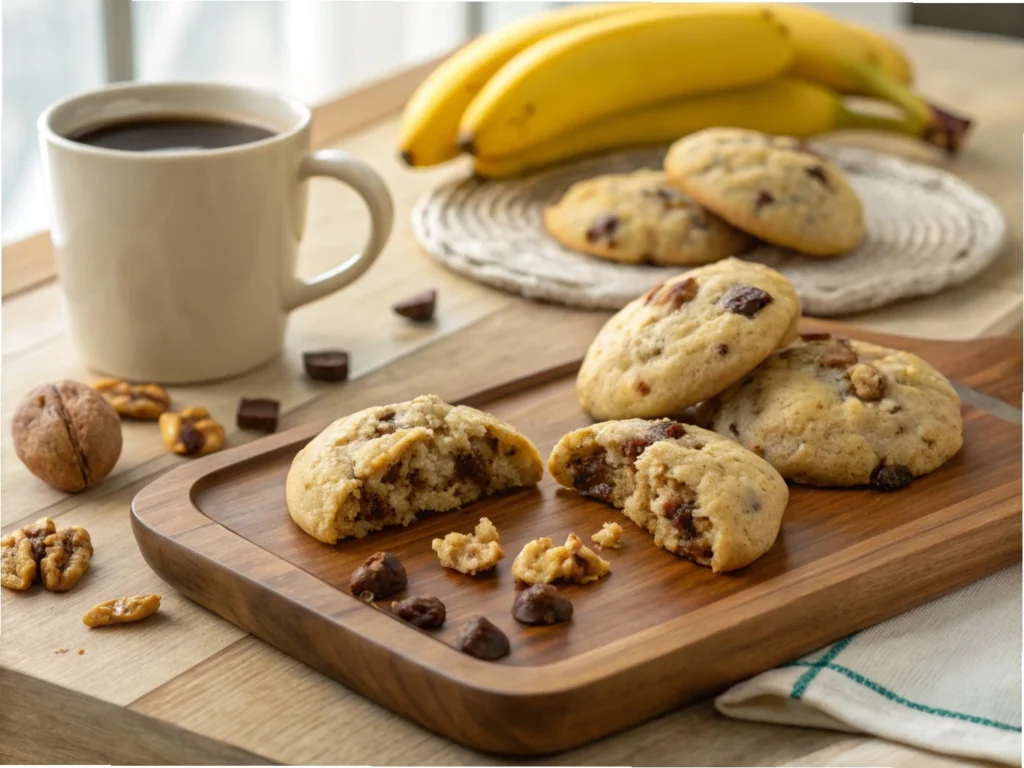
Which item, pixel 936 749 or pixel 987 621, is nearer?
pixel 936 749

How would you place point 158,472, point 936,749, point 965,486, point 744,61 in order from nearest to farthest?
point 936,749 → point 965,486 → point 158,472 → point 744,61

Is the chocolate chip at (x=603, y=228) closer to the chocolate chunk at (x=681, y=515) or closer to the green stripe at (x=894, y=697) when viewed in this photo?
the chocolate chunk at (x=681, y=515)

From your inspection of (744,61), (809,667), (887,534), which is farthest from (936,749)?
(744,61)

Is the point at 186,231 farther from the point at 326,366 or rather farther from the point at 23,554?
the point at 23,554

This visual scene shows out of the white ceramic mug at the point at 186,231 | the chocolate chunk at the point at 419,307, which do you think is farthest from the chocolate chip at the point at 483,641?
the chocolate chunk at the point at 419,307

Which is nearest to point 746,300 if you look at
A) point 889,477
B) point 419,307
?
point 889,477

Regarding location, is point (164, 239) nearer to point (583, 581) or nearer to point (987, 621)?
point (583, 581)

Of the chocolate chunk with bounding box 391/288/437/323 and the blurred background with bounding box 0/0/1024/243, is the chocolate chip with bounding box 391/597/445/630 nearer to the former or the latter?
the chocolate chunk with bounding box 391/288/437/323
